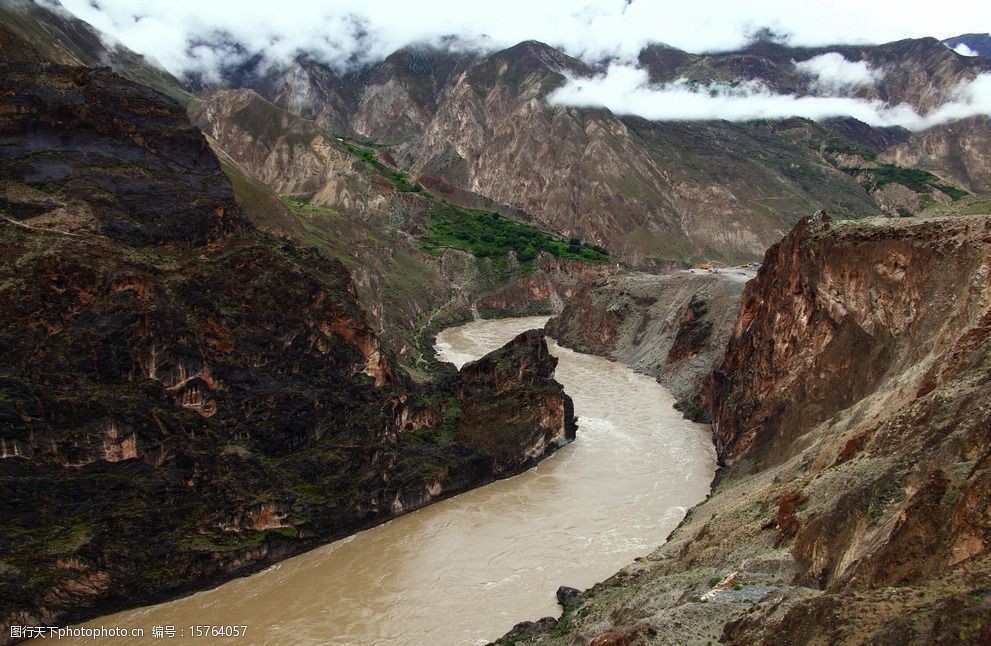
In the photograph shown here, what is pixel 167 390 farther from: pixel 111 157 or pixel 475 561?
pixel 475 561

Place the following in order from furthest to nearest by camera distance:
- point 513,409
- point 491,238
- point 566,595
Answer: point 491,238
point 513,409
point 566,595

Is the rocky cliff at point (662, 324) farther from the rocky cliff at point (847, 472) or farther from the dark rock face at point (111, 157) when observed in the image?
the dark rock face at point (111, 157)

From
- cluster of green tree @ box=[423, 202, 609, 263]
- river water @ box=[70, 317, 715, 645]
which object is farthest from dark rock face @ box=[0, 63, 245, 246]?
cluster of green tree @ box=[423, 202, 609, 263]

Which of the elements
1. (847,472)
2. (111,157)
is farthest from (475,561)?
(111,157)

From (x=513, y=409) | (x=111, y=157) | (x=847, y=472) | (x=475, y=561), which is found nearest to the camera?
(x=847, y=472)

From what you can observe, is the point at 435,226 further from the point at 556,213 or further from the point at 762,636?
the point at 762,636

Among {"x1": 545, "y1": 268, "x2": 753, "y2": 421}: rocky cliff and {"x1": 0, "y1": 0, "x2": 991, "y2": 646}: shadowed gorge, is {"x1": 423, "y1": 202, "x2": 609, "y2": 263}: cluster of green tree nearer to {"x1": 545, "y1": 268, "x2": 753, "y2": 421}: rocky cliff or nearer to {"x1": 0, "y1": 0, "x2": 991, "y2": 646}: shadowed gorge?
{"x1": 545, "y1": 268, "x2": 753, "y2": 421}: rocky cliff
